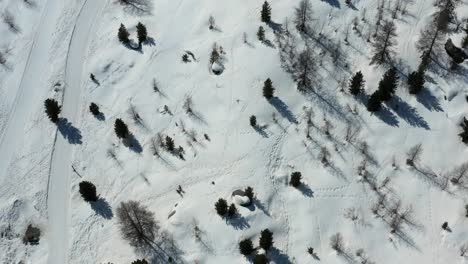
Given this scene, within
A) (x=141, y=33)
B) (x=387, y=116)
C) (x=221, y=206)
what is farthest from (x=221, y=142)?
(x=141, y=33)

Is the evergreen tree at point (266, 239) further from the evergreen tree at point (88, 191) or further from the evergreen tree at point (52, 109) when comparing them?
the evergreen tree at point (52, 109)

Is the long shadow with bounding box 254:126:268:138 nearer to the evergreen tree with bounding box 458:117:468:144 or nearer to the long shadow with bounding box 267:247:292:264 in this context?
the long shadow with bounding box 267:247:292:264

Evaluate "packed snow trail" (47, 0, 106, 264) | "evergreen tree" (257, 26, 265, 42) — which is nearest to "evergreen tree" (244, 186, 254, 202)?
"packed snow trail" (47, 0, 106, 264)

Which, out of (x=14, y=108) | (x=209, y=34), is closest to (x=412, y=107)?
(x=209, y=34)

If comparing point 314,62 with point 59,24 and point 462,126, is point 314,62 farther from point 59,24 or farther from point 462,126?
point 59,24

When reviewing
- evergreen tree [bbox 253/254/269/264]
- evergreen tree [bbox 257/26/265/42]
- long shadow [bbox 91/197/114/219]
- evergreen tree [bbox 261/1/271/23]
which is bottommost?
long shadow [bbox 91/197/114/219]
